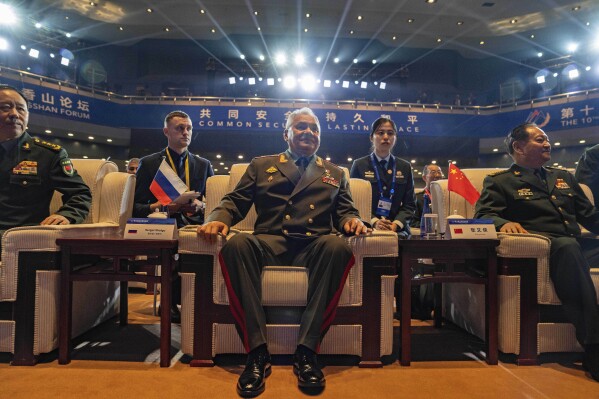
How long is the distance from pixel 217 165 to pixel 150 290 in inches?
353

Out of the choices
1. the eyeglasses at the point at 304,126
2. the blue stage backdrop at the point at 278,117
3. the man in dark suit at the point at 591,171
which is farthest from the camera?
the blue stage backdrop at the point at 278,117

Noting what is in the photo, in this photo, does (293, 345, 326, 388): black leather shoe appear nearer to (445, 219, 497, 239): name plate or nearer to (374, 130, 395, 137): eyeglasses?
(445, 219, 497, 239): name plate

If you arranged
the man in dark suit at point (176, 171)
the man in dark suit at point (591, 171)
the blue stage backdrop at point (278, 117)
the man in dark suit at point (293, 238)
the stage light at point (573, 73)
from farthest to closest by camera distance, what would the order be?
1. the stage light at point (573, 73)
2. the blue stage backdrop at point (278, 117)
3. the man in dark suit at point (176, 171)
4. the man in dark suit at point (591, 171)
5. the man in dark suit at point (293, 238)

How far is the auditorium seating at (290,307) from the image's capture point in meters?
1.84

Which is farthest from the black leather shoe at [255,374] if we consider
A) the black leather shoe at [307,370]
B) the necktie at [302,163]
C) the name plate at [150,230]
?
the necktie at [302,163]

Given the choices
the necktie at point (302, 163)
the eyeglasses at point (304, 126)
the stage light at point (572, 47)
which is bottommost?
the necktie at point (302, 163)

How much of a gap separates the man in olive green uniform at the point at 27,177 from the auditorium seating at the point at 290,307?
922mm

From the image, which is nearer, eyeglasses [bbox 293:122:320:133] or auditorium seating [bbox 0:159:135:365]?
auditorium seating [bbox 0:159:135:365]

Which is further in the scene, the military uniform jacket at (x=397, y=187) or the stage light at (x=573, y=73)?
the stage light at (x=573, y=73)

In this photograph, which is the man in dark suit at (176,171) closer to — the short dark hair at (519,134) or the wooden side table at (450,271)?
the wooden side table at (450,271)

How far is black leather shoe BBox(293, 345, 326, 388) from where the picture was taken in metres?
1.59

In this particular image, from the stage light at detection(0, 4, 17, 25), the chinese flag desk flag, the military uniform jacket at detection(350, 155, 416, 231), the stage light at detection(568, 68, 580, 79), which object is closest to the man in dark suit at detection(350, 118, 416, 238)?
the military uniform jacket at detection(350, 155, 416, 231)

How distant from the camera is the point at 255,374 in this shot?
1.58 metres

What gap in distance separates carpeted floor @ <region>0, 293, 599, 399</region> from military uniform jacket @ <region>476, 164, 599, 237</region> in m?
0.76
